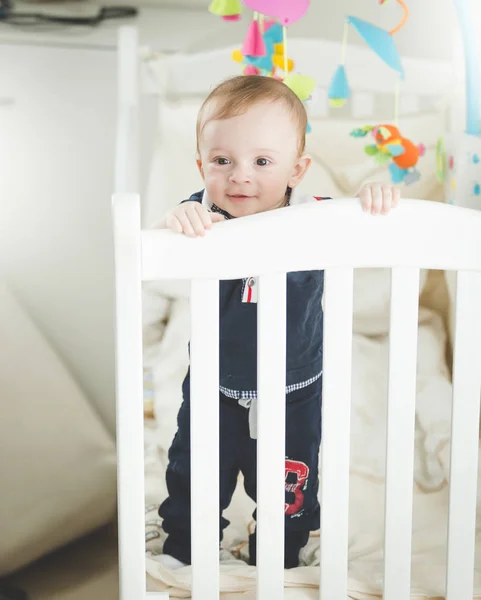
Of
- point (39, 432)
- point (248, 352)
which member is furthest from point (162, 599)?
point (39, 432)

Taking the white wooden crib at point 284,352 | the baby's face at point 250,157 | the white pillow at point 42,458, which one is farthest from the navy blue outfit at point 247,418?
the white pillow at point 42,458

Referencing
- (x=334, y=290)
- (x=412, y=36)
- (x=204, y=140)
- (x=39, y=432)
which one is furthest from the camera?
(x=412, y=36)

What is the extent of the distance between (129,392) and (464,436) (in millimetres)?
378

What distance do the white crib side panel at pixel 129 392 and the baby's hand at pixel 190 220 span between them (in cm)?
4

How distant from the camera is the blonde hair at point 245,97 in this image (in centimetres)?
95

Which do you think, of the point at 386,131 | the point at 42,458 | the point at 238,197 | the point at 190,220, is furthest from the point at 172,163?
the point at 190,220

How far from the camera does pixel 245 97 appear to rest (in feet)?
3.11

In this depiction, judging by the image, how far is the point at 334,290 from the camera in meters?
0.79

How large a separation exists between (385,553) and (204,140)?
0.56 m

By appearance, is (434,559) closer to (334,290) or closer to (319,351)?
(319,351)

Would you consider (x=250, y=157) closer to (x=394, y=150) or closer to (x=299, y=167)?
(x=299, y=167)

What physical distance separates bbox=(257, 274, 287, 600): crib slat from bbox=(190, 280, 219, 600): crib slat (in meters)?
0.05

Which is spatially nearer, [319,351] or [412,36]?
[319,351]

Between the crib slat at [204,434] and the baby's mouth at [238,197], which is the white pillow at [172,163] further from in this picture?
the crib slat at [204,434]
